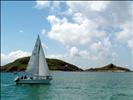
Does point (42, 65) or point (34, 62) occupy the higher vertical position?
point (34, 62)

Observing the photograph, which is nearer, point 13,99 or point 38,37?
point 13,99

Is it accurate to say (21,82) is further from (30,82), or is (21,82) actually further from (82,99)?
(82,99)

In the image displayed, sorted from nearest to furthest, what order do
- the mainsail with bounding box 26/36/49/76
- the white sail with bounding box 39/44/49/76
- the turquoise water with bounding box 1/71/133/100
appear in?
the turquoise water with bounding box 1/71/133/100
the mainsail with bounding box 26/36/49/76
the white sail with bounding box 39/44/49/76

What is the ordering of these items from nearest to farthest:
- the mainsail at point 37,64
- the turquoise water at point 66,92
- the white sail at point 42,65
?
the turquoise water at point 66,92
the mainsail at point 37,64
the white sail at point 42,65

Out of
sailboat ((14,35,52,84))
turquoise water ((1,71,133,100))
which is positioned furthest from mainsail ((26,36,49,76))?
turquoise water ((1,71,133,100))

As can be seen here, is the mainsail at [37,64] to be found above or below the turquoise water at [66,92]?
above

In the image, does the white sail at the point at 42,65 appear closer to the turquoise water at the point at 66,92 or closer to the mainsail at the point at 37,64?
the mainsail at the point at 37,64

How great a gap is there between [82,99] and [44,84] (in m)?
34.1

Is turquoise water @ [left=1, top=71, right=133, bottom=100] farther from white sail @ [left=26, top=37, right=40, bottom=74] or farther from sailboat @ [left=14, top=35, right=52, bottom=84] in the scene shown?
white sail @ [left=26, top=37, right=40, bottom=74]

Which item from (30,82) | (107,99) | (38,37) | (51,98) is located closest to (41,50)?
(38,37)

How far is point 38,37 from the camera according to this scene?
8381cm

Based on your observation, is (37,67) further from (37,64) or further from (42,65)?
(42,65)

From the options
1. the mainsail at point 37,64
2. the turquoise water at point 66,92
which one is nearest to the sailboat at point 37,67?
the mainsail at point 37,64

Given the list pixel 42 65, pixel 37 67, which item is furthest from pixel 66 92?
pixel 42 65
